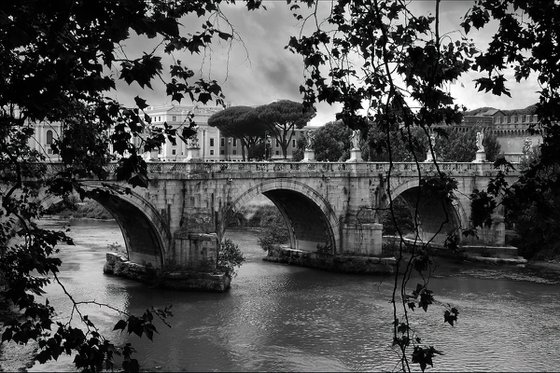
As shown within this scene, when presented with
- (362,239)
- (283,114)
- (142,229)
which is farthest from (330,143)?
(142,229)

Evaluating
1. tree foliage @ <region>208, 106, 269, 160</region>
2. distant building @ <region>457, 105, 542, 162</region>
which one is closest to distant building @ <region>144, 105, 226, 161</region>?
tree foliage @ <region>208, 106, 269, 160</region>

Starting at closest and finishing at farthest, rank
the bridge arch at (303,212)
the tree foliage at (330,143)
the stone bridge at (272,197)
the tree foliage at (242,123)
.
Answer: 1. the stone bridge at (272,197)
2. the bridge arch at (303,212)
3. the tree foliage at (330,143)
4. the tree foliage at (242,123)

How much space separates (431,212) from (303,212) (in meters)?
11.1

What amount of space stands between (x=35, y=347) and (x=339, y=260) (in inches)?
717

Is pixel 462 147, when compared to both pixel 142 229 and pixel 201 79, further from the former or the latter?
pixel 201 79

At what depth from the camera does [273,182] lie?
34312 mm

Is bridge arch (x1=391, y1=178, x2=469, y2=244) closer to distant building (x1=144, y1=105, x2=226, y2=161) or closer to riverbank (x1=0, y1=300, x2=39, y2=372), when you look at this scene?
riverbank (x1=0, y1=300, x2=39, y2=372)

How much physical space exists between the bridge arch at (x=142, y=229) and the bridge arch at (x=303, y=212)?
3973mm

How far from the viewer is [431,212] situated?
44719 mm

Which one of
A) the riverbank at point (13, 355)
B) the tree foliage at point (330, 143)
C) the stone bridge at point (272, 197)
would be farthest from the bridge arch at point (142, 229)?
the tree foliage at point (330, 143)

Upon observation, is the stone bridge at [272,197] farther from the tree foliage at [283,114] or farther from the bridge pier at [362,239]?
the tree foliage at [283,114]

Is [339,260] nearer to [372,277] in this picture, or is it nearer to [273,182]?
[372,277]

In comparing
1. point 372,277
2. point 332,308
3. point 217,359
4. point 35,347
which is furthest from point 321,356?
point 372,277

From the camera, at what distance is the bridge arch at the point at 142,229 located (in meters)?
29.8
